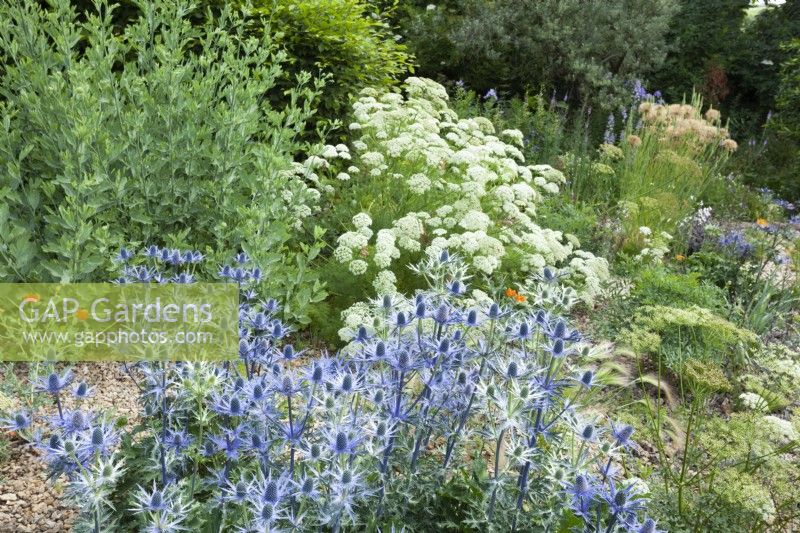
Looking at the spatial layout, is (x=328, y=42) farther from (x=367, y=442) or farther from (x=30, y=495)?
(x=367, y=442)

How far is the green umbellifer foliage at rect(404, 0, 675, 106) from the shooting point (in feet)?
31.4

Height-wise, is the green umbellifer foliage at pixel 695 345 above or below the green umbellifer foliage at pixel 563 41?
below

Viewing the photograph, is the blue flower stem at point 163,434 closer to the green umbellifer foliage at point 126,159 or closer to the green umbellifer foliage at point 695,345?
the green umbellifer foliage at point 126,159

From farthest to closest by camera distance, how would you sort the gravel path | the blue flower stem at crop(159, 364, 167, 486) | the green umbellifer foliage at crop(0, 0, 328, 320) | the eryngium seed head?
the green umbellifer foliage at crop(0, 0, 328, 320) → the gravel path → the blue flower stem at crop(159, 364, 167, 486) → the eryngium seed head

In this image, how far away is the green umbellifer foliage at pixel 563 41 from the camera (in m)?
9.56

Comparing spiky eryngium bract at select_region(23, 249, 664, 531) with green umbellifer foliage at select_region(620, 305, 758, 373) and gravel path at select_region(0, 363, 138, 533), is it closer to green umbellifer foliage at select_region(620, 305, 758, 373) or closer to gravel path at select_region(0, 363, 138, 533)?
gravel path at select_region(0, 363, 138, 533)

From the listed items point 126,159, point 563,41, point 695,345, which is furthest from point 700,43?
point 126,159

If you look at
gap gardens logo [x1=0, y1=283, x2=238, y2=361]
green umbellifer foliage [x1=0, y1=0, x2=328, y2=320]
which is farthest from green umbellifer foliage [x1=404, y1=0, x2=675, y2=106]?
gap gardens logo [x1=0, y1=283, x2=238, y2=361]

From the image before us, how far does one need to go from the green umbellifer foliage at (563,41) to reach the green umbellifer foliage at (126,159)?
6.28m

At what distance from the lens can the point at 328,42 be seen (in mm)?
6273

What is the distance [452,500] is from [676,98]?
36.0 feet

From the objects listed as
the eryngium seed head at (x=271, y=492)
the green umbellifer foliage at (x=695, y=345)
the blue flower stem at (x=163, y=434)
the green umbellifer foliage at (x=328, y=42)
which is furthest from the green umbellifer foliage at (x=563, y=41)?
the eryngium seed head at (x=271, y=492)

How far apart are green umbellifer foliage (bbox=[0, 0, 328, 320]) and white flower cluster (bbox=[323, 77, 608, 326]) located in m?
0.65

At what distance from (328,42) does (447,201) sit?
222cm
